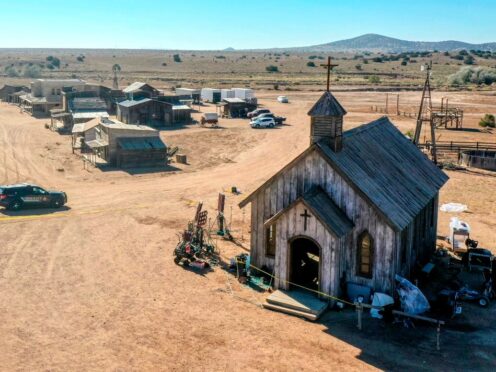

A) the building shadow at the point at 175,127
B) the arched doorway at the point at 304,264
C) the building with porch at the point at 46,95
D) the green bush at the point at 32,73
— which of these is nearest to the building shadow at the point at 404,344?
the arched doorway at the point at 304,264

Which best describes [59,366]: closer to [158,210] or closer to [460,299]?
[460,299]

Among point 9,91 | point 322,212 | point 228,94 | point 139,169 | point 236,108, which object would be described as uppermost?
point 228,94

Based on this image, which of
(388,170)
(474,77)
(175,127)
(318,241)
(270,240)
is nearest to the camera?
(318,241)

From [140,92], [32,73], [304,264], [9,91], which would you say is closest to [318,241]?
[304,264]

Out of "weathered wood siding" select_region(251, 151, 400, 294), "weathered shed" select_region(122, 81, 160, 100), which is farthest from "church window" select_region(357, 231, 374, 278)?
"weathered shed" select_region(122, 81, 160, 100)

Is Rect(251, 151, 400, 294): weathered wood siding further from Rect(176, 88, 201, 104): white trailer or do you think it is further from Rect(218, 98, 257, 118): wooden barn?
Rect(176, 88, 201, 104): white trailer

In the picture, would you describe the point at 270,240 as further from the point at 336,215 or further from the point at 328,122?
the point at 328,122

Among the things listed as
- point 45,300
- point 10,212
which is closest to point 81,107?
point 10,212
